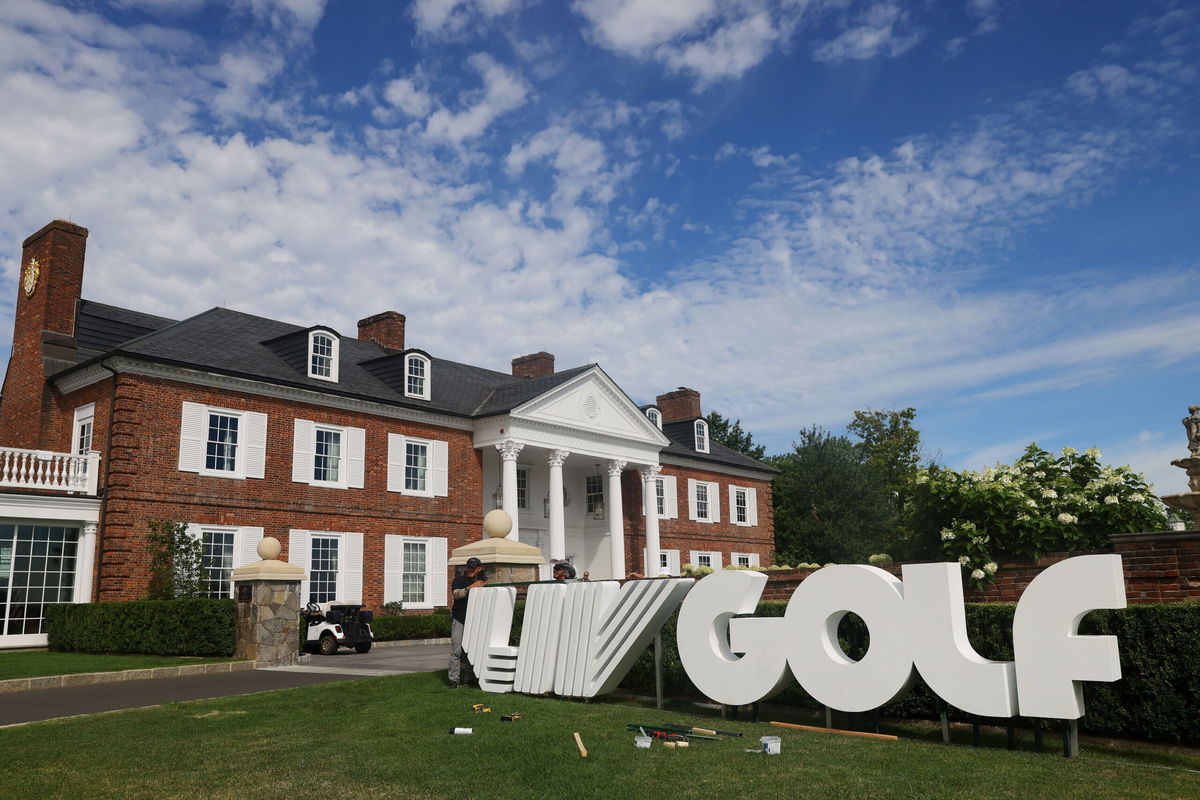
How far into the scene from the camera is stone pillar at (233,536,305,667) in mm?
16766

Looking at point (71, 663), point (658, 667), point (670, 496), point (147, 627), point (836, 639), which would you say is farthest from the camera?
point (670, 496)

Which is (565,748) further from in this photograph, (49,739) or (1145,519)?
(1145,519)

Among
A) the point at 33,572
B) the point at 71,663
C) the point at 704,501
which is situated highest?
the point at 704,501

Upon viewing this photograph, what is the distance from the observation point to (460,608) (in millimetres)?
13242

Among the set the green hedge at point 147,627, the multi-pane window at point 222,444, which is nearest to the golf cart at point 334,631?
the green hedge at point 147,627

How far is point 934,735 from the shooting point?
9.22 meters

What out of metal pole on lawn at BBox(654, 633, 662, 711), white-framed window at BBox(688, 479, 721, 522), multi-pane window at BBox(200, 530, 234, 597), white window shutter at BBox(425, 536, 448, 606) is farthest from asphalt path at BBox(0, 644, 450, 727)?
white-framed window at BBox(688, 479, 721, 522)

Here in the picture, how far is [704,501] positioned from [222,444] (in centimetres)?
2111

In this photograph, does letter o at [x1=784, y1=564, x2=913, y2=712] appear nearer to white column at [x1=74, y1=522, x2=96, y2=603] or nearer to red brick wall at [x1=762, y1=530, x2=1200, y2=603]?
red brick wall at [x1=762, y1=530, x2=1200, y2=603]

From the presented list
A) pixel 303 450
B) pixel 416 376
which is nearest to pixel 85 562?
pixel 303 450

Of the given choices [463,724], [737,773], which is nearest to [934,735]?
[737,773]

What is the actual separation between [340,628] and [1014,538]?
13.9 m

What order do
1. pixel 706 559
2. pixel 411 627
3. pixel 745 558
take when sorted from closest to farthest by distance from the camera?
pixel 411 627 < pixel 706 559 < pixel 745 558

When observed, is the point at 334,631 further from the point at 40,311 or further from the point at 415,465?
the point at 40,311
